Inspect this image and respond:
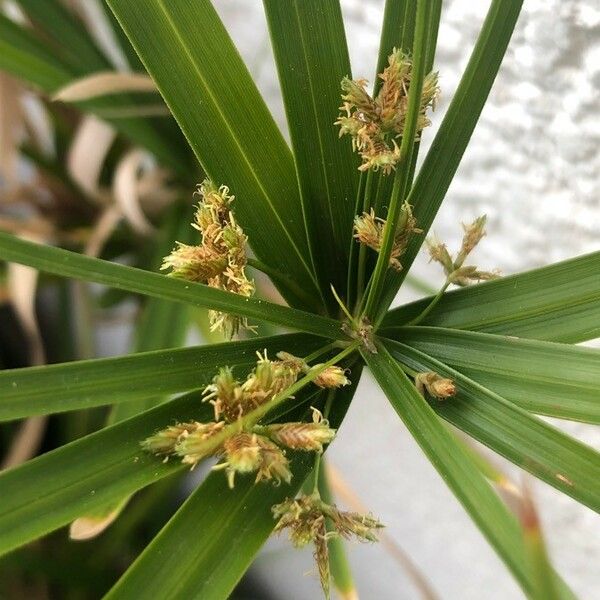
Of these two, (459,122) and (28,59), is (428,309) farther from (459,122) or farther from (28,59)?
(28,59)

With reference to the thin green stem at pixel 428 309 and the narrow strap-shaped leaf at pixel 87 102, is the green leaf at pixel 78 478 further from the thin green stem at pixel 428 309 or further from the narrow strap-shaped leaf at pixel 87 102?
the narrow strap-shaped leaf at pixel 87 102

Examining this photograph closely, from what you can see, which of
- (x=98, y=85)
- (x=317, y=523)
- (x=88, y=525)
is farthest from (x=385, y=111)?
(x=98, y=85)

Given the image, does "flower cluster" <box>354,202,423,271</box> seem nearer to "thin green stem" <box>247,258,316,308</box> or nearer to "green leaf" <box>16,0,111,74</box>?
"thin green stem" <box>247,258,316,308</box>

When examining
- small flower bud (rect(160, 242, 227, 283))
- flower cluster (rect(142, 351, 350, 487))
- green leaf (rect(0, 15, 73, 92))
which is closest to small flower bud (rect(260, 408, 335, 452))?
flower cluster (rect(142, 351, 350, 487))

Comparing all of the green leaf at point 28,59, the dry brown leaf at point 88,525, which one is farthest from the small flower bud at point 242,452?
the green leaf at point 28,59

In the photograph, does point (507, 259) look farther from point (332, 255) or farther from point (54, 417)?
point (54, 417)

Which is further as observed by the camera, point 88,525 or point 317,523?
point 88,525
